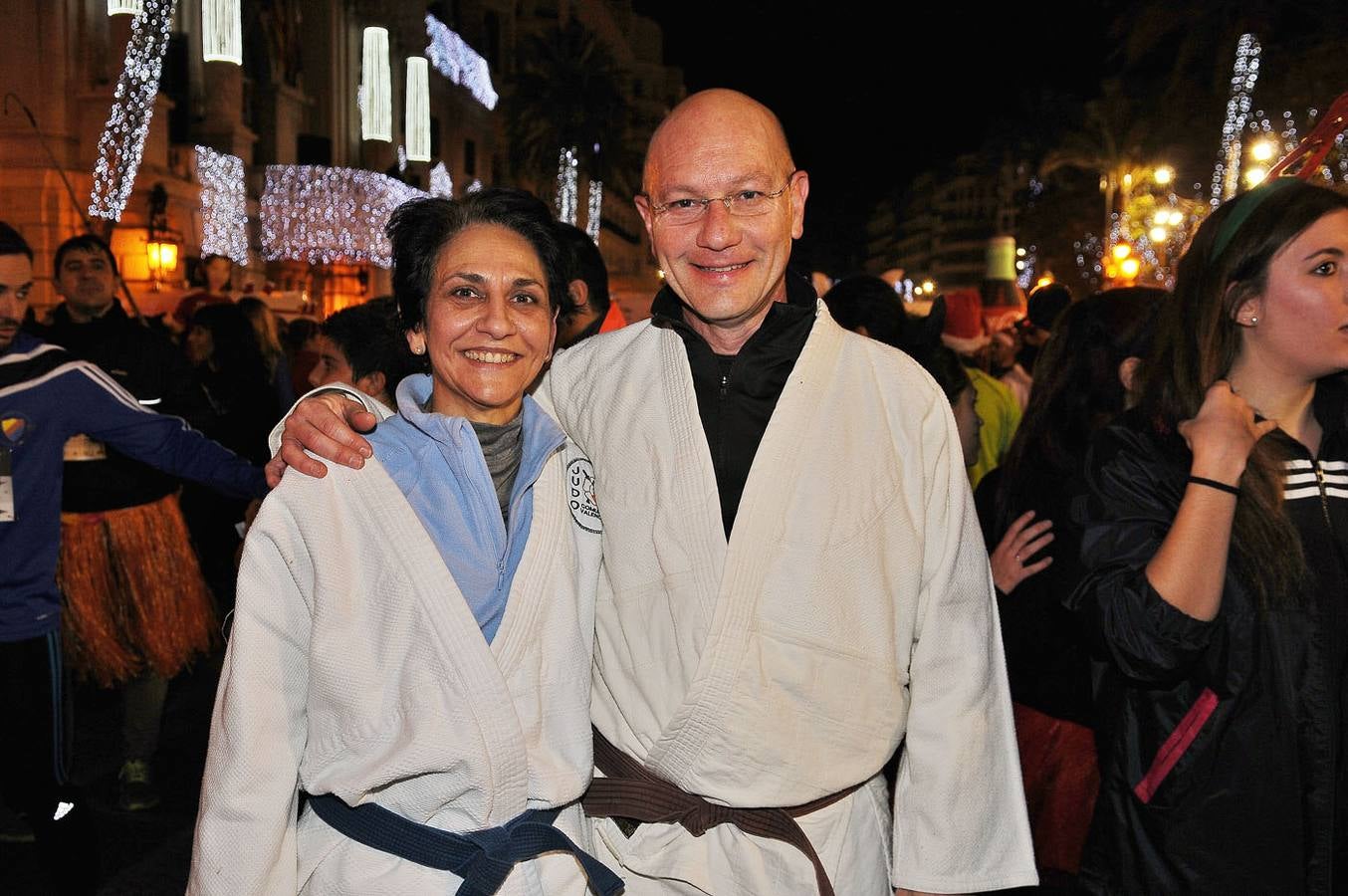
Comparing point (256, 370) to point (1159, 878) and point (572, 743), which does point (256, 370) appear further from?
point (1159, 878)

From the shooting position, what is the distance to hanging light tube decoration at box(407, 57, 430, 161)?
28.8 m

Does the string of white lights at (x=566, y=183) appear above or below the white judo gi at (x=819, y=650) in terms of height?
above

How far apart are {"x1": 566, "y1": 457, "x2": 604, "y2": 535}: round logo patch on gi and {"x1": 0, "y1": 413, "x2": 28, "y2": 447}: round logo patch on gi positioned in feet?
8.29

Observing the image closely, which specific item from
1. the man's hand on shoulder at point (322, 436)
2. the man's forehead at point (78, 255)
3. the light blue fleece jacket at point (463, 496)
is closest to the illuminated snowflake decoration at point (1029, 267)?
the man's forehead at point (78, 255)

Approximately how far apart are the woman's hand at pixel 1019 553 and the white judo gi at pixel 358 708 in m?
1.67

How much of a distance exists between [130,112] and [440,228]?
18014 millimetres

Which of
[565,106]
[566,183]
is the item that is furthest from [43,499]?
[566,183]

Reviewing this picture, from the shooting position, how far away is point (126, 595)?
5.61 m

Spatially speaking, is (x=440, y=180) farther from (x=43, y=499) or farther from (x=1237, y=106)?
(x=43, y=499)

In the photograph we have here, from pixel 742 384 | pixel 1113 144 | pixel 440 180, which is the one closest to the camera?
pixel 742 384

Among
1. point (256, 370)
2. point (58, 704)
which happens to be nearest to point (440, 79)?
point (256, 370)

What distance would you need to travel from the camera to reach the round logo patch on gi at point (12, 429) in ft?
12.9

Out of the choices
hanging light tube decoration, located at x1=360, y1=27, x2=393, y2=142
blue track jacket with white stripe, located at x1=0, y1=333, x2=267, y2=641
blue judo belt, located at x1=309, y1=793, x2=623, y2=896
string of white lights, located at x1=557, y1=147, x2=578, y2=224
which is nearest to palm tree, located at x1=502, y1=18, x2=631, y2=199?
string of white lights, located at x1=557, y1=147, x2=578, y2=224

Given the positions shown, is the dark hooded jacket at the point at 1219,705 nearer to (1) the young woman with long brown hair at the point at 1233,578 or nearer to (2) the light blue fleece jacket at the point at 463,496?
(1) the young woman with long brown hair at the point at 1233,578
